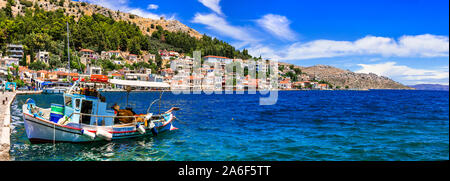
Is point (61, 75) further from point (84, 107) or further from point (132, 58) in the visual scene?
point (84, 107)

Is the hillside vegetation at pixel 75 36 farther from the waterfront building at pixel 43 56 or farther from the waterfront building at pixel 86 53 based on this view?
the waterfront building at pixel 86 53

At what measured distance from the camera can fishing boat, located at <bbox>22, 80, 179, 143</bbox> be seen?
12039mm

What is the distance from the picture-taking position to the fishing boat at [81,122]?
39.5 feet

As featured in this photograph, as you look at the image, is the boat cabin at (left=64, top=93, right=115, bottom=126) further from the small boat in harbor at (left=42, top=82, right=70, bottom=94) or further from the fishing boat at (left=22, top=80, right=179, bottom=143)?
the small boat in harbor at (left=42, top=82, right=70, bottom=94)

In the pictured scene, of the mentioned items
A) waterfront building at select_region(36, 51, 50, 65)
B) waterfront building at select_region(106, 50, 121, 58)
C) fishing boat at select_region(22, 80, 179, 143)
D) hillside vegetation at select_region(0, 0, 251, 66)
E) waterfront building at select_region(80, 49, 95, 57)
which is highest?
hillside vegetation at select_region(0, 0, 251, 66)

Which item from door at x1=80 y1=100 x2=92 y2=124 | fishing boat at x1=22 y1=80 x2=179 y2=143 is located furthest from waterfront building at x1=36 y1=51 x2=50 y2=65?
door at x1=80 y1=100 x2=92 y2=124

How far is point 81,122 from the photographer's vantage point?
42.3 ft

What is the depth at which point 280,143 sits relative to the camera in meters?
14.0

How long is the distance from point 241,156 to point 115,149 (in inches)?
224

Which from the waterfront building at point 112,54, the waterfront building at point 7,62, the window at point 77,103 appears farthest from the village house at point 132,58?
the window at point 77,103

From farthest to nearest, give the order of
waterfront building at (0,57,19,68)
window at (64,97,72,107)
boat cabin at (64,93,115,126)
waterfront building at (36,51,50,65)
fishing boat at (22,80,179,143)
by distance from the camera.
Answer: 1. waterfront building at (36,51,50,65)
2. waterfront building at (0,57,19,68)
3. window at (64,97,72,107)
4. boat cabin at (64,93,115,126)
5. fishing boat at (22,80,179,143)

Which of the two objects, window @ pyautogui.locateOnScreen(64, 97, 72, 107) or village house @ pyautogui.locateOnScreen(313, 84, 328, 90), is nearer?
window @ pyautogui.locateOnScreen(64, 97, 72, 107)

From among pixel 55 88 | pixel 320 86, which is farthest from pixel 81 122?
pixel 320 86

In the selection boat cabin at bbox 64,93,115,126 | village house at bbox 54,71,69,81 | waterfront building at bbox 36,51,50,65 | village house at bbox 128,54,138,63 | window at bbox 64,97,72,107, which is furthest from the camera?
village house at bbox 128,54,138,63
